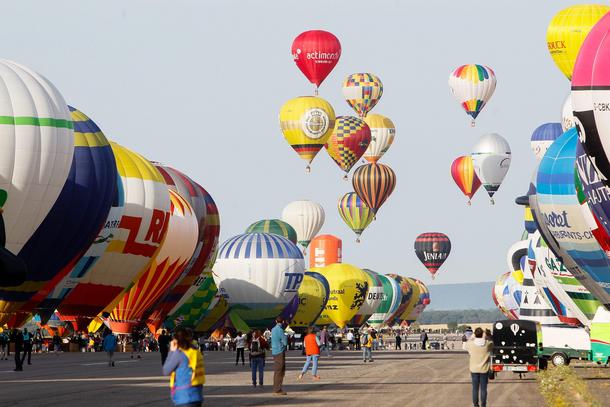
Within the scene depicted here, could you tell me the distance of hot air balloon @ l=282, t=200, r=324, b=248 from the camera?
132750 millimetres

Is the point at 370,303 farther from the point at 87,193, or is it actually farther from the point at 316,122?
the point at 87,193

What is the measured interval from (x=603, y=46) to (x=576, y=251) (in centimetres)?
1425

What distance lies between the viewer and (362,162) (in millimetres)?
123625

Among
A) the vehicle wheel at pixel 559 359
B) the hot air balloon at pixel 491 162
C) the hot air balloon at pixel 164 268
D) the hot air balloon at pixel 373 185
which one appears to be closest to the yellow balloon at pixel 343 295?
the hot air balloon at pixel 491 162

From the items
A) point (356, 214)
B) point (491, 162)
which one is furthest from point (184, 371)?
point (356, 214)

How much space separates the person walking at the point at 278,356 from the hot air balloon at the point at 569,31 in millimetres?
37904

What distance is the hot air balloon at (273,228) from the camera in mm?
113562

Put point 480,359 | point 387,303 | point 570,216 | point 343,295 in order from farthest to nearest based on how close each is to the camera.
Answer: point 387,303 → point 343,295 → point 570,216 → point 480,359

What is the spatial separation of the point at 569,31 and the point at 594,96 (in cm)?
3422

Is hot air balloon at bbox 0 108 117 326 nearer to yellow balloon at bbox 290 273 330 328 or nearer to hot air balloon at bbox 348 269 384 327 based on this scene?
yellow balloon at bbox 290 273 330 328

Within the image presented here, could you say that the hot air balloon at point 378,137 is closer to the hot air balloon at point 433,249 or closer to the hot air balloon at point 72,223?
the hot air balloon at point 433,249

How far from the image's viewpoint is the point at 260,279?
3073 inches

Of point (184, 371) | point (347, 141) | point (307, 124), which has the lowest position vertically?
point (184, 371)

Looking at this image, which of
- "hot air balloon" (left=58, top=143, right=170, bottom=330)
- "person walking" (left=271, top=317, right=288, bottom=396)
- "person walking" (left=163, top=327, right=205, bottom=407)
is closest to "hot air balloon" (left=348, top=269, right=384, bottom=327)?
"hot air balloon" (left=58, top=143, right=170, bottom=330)
